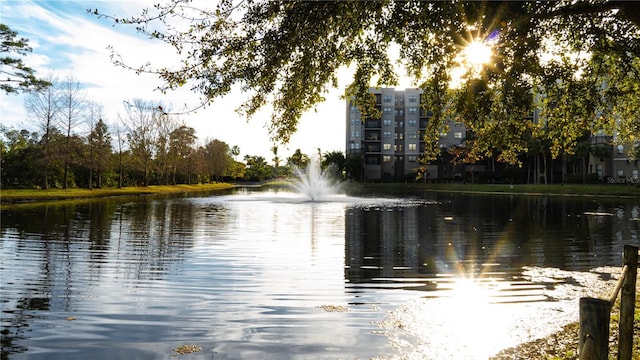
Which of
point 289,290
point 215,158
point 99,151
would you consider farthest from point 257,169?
point 289,290

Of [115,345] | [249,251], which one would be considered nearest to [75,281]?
[115,345]

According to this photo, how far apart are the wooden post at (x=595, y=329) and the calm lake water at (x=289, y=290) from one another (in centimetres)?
265

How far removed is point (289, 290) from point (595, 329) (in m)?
6.95

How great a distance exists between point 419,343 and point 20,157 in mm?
54902

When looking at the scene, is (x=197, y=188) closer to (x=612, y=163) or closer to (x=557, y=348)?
(x=612, y=163)

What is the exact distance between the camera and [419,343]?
6660 mm

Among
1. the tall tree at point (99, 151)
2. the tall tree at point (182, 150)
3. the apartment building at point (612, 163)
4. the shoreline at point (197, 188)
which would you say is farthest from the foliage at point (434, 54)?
the tall tree at point (182, 150)

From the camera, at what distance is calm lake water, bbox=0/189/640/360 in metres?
6.64

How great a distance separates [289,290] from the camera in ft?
32.3

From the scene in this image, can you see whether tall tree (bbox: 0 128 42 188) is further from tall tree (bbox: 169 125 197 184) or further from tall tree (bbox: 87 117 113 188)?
tall tree (bbox: 169 125 197 184)

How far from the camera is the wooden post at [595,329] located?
3.65 meters

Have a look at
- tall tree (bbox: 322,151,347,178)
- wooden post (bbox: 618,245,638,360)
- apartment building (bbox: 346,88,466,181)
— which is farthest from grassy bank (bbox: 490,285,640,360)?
apartment building (bbox: 346,88,466,181)

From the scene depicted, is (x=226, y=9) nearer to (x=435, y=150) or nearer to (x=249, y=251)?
(x=435, y=150)

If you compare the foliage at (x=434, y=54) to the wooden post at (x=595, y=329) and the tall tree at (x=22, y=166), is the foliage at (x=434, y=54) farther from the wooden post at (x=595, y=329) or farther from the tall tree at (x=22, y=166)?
the tall tree at (x=22, y=166)
